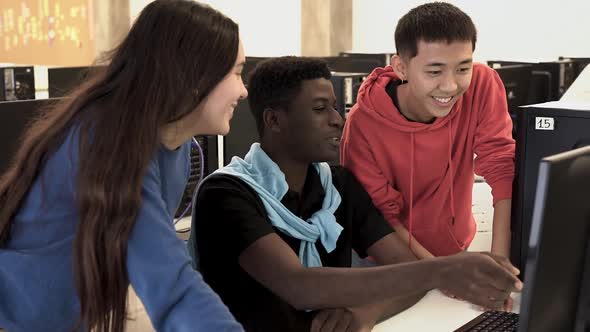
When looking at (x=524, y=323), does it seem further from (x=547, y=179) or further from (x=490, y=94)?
(x=490, y=94)

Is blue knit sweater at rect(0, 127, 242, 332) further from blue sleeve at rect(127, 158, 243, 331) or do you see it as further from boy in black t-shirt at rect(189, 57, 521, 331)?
boy in black t-shirt at rect(189, 57, 521, 331)

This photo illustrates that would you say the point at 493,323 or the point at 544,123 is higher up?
the point at 544,123

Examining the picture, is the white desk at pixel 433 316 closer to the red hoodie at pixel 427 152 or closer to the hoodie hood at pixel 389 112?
the red hoodie at pixel 427 152

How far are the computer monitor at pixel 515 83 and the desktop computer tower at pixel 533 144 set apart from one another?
1.99 m

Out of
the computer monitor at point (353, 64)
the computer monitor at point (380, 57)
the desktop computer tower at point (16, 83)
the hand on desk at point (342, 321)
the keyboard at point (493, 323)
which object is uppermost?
the computer monitor at point (380, 57)

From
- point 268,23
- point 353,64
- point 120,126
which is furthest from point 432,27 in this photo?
point 268,23

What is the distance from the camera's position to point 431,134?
6.15 feet

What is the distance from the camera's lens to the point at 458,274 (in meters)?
1.24

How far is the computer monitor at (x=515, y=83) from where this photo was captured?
3738 mm

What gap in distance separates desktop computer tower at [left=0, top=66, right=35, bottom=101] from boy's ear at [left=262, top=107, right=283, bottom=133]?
2.91m

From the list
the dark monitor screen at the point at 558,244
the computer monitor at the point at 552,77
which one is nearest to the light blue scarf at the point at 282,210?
the dark monitor screen at the point at 558,244

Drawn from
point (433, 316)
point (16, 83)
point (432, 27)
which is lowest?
point (433, 316)

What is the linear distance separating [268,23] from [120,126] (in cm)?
689

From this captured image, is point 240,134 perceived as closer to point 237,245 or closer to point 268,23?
point 237,245
